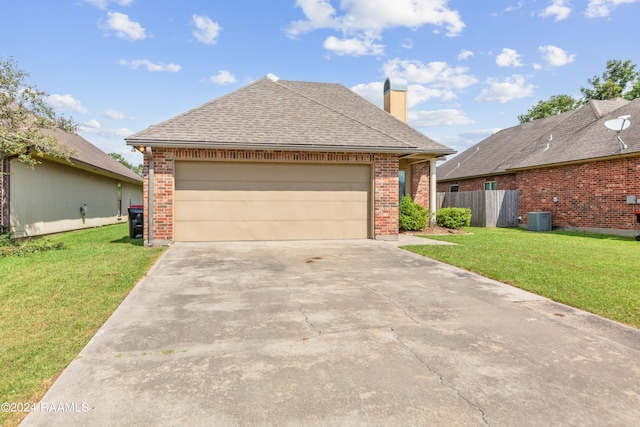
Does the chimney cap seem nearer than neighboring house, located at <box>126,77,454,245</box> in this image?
No

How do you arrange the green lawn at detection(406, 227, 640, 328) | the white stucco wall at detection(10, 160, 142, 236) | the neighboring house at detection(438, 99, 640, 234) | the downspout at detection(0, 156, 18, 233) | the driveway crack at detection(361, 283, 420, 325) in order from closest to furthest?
the driveway crack at detection(361, 283, 420, 325) → the green lawn at detection(406, 227, 640, 328) → the downspout at detection(0, 156, 18, 233) → the white stucco wall at detection(10, 160, 142, 236) → the neighboring house at detection(438, 99, 640, 234)

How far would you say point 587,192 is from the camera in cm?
1465

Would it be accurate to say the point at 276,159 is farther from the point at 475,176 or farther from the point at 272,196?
the point at 475,176

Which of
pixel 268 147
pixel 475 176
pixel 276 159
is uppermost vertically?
pixel 475 176

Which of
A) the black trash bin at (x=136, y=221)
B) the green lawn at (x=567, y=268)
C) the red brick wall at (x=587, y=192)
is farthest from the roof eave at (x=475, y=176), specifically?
the black trash bin at (x=136, y=221)

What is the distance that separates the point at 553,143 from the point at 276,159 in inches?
610

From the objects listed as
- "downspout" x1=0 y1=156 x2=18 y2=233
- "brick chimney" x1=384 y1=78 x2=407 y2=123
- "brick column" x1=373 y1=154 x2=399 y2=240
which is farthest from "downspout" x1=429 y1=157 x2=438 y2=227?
"downspout" x1=0 y1=156 x2=18 y2=233

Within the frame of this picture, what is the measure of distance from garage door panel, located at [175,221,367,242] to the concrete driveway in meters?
5.16

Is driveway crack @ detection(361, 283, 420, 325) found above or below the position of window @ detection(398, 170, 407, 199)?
below

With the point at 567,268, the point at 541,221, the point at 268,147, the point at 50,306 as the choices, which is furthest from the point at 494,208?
the point at 50,306

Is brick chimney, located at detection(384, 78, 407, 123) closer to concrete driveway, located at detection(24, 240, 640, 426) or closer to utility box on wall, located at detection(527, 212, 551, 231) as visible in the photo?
utility box on wall, located at detection(527, 212, 551, 231)

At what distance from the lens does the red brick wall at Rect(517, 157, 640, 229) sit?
43.1 feet

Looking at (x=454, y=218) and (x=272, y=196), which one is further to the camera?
(x=454, y=218)

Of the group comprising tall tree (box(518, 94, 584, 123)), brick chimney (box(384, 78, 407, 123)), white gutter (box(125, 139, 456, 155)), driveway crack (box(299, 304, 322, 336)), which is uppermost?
tall tree (box(518, 94, 584, 123))
